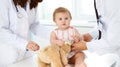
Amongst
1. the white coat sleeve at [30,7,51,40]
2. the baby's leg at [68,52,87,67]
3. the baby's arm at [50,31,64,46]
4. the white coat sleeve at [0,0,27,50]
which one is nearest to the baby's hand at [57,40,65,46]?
the baby's arm at [50,31,64,46]

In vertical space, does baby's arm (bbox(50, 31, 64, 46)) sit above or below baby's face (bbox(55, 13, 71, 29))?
below

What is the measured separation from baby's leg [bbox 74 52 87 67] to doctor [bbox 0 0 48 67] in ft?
0.87

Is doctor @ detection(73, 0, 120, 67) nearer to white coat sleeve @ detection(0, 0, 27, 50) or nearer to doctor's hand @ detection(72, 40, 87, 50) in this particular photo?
doctor's hand @ detection(72, 40, 87, 50)

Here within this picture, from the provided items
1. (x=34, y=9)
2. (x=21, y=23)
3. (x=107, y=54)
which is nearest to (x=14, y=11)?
(x=21, y=23)

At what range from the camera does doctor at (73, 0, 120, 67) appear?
1198 mm

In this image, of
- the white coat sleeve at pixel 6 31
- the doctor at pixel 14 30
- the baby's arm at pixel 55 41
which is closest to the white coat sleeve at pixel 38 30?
the doctor at pixel 14 30

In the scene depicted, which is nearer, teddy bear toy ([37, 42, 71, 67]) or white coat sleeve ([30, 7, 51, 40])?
teddy bear toy ([37, 42, 71, 67])

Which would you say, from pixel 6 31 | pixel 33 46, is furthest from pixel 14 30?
pixel 33 46

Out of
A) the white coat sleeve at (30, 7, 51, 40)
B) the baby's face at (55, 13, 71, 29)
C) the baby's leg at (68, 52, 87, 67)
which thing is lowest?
the baby's leg at (68, 52, 87, 67)

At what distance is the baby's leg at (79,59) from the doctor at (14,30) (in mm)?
265

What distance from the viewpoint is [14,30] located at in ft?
4.89

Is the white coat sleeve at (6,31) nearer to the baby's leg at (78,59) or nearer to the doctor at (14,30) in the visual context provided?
the doctor at (14,30)

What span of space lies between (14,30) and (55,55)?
40 centimetres

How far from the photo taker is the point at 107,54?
1320mm
